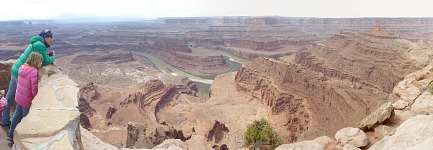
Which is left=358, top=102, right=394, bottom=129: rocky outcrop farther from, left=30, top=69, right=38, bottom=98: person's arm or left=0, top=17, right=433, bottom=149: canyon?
left=30, top=69, right=38, bottom=98: person's arm

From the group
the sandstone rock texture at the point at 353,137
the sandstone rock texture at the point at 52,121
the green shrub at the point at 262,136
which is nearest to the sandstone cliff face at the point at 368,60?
the green shrub at the point at 262,136

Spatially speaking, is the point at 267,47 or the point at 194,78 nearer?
the point at 194,78

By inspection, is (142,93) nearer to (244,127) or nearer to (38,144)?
(244,127)

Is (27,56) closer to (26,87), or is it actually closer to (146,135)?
(26,87)

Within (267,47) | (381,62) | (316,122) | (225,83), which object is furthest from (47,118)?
(267,47)

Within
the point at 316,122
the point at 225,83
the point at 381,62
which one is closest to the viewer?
the point at 316,122

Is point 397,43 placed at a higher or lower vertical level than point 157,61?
higher
